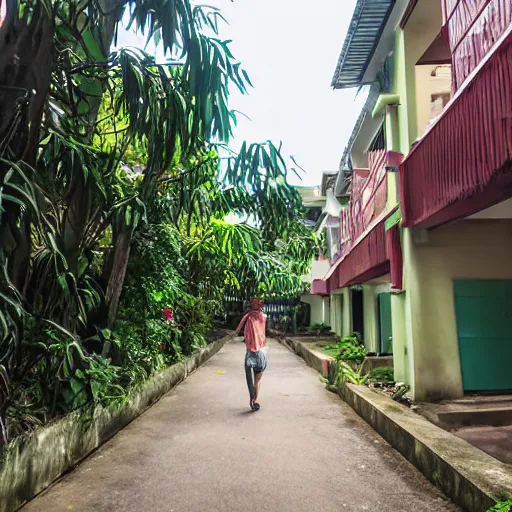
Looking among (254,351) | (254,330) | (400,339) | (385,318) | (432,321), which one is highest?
(385,318)

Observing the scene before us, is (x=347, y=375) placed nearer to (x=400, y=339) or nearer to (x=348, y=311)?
(x=400, y=339)

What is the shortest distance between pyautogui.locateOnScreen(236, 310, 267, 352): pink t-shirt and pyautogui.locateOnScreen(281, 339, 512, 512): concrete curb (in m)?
1.81

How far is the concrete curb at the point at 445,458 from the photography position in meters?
3.11

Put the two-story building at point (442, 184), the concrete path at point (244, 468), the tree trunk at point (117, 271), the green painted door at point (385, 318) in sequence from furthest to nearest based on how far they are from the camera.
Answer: the green painted door at point (385, 318), the tree trunk at point (117, 271), the two-story building at point (442, 184), the concrete path at point (244, 468)

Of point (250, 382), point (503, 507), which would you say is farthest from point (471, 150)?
point (250, 382)

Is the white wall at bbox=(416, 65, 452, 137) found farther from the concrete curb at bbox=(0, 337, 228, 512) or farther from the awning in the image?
the concrete curb at bbox=(0, 337, 228, 512)

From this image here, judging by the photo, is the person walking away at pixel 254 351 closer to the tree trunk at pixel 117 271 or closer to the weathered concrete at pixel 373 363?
the tree trunk at pixel 117 271

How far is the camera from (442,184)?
15.3 feet

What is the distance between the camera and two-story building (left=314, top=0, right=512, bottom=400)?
3.82 meters

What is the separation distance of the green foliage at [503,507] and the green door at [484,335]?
395cm

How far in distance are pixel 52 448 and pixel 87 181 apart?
7.51ft

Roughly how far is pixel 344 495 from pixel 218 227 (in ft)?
19.7

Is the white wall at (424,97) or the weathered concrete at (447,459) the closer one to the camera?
the weathered concrete at (447,459)

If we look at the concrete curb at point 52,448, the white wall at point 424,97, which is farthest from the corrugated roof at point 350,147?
the concrete curb at point 52,448
